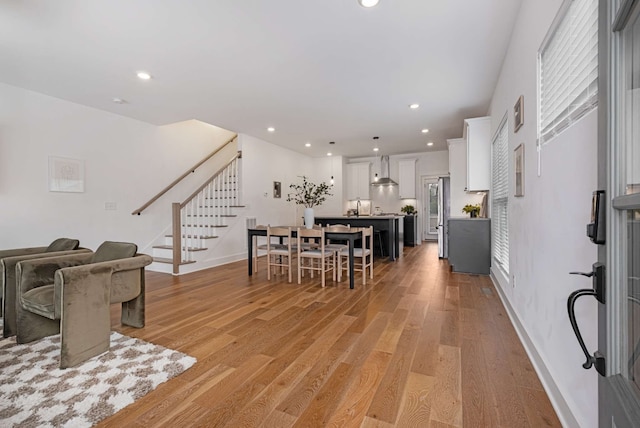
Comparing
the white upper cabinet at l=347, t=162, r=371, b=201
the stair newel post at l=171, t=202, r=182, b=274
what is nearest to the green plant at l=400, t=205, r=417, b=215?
the white upper cabinet at l=347, t=162, r=371, b=201

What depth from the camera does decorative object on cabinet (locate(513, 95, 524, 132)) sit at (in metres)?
2.43

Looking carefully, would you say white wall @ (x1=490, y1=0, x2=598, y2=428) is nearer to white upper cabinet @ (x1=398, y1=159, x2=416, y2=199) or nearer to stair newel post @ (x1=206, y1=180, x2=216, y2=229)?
stair newel post @ (x1=206, y1=180, x2=216, y2=229)

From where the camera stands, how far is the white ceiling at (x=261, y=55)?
242 centimetres

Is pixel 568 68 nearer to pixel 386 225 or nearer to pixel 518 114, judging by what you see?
pixel 518 114

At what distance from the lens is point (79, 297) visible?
81.4 inches

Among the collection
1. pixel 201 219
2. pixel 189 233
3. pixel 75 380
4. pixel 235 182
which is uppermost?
pixel 235 182

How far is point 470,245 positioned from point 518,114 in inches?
102

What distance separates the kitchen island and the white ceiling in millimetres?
2204

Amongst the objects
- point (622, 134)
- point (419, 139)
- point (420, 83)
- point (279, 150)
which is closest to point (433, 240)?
point (419, 139)

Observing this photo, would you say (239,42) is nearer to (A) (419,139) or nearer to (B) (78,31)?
(B) (78,31)

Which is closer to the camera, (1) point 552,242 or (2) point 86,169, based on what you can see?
(1) point 552,242

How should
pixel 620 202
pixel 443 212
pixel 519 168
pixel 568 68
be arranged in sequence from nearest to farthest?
pixel 620 202
pixel 568 68
pixel 519 168
pixel 443 212

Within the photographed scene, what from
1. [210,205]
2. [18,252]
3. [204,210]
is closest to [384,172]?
[210,205]

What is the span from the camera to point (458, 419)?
58.2 inches
